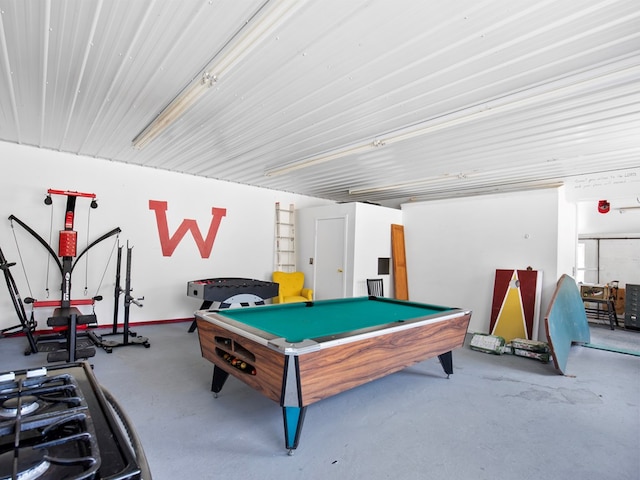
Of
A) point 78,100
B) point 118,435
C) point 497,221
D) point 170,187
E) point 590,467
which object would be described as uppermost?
point 78,100

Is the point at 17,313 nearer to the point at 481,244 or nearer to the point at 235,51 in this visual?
the point at 235,51

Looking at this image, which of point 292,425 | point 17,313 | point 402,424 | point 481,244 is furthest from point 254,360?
point 481,244

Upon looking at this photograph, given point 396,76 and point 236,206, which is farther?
point 236,206

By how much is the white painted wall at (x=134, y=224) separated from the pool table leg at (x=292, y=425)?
4.47 meters

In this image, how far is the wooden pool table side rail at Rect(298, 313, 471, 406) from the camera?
2.18 metres

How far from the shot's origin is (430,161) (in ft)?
16.0

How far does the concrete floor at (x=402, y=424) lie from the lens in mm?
2123

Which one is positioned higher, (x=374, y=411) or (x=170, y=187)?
(x=170, y=187)

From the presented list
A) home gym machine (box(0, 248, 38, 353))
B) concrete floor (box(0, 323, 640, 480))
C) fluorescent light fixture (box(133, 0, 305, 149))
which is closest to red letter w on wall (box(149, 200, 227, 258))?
home gym machine (box(0, 248, 38, 353))

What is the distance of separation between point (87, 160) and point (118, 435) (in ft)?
Result: 19.3

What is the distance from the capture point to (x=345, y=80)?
2785 mm

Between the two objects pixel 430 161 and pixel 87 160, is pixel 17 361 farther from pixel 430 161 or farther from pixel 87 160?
pixel 430 161

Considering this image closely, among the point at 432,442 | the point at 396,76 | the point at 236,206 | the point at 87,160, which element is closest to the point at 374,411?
the point at 432,442

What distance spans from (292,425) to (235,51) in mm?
2609
